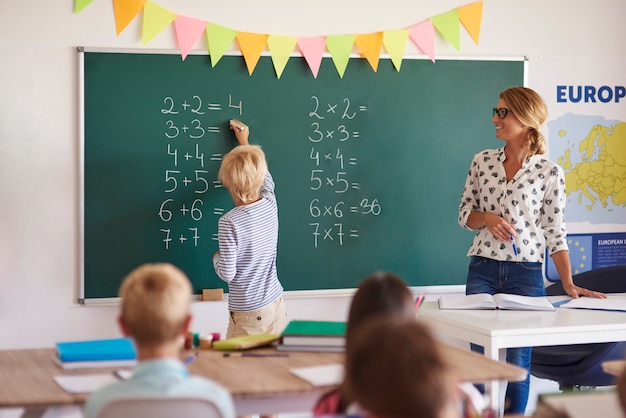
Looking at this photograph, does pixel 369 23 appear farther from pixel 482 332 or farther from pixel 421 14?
pixel 482 332

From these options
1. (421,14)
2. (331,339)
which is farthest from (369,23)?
(331,339)

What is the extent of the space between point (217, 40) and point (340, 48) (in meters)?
0.65

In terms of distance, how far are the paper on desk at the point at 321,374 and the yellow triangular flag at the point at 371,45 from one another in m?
2.39

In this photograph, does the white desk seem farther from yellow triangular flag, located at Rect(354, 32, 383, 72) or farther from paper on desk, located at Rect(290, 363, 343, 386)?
yellow triangular flag, located at Rect(354, 32, 383, 72)

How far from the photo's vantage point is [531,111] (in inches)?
158

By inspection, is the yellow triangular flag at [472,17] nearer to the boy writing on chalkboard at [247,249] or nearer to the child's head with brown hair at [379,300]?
the boy writing on chalkboard at [247,249]

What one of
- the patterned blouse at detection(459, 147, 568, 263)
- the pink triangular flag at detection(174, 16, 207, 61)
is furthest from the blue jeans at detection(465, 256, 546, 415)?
the pink triangular flag at detection(174, 16, 207, 61)

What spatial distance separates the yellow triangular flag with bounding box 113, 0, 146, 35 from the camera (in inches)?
169

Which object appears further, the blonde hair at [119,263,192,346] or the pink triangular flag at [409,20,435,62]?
the pink triangular flag at [409,20,435,62]

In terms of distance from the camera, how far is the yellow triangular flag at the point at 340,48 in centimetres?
460

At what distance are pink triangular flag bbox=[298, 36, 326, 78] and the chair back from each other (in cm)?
291

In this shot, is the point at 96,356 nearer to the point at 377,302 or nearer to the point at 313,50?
the point at 377,302

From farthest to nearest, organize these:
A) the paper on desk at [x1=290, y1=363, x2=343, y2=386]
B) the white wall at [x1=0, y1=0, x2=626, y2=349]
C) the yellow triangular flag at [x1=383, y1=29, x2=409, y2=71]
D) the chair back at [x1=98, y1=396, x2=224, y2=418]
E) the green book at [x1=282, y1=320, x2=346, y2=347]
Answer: the yellow triangular flag at [x1=383, y1=29, x2=409, y2=71] < the white wall at [x1=0, y1=0, x2=626, y2=349] < the green book at [x1=282, y1=320, x2=346, y2=347] < the paper on desk at [x1=290, y1=363, x2=343, y2=386] < the chair back at [x1=98, y1=396, x2=224, y2=418]

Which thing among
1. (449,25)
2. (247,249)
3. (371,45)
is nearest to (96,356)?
(247,249)
